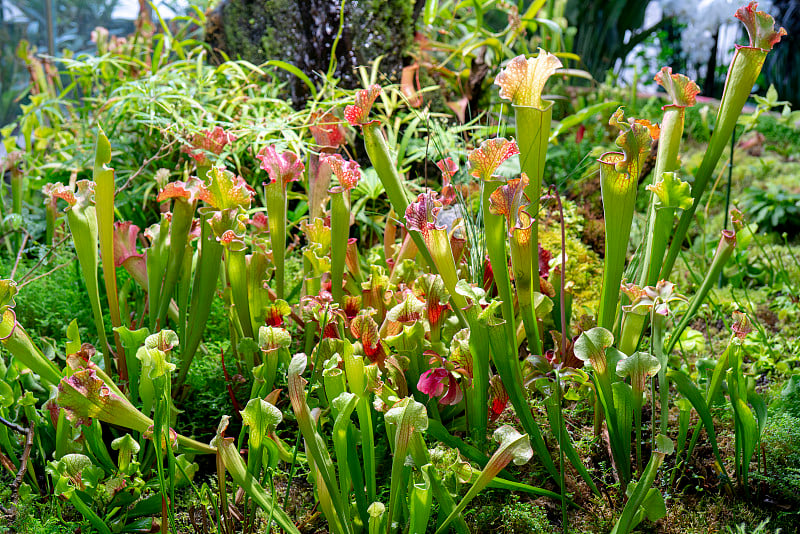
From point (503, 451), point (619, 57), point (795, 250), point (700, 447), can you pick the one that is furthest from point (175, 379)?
point (619, 57)

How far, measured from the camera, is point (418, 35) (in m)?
2.81

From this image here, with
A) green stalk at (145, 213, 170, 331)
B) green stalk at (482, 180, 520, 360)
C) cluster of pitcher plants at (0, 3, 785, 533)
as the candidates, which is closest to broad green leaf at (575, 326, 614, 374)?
cluster of pitcher plants at (0, 3, 785, 533)

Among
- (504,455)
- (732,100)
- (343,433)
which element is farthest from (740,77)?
(343,433)

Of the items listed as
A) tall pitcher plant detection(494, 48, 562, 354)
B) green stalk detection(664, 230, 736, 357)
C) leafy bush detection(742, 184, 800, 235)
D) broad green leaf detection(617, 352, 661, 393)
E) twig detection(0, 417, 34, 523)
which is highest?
tall pitcher plant detection(494, 48, 562, 354)

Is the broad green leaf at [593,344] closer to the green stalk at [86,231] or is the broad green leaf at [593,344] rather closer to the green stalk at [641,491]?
the green stalk at [641,491]

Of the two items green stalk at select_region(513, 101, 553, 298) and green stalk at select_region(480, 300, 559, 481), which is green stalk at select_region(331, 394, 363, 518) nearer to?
green stalk at select_region(480, 300, 559, 481)

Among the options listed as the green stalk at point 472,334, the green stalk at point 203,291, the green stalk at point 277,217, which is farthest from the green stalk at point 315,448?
the green stalk at point 277,217

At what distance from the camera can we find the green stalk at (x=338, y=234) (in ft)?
3.88

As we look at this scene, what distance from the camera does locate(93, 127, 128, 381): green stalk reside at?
1.12 m

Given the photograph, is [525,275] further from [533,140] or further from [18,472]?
[18,472]

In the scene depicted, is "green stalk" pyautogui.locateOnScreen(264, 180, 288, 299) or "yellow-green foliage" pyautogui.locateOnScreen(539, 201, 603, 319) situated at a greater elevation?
"green stalk" pyautogui.locateOnScreen(264, 180, 288, 299)

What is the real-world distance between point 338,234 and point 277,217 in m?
0.17

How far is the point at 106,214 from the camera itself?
115 cm

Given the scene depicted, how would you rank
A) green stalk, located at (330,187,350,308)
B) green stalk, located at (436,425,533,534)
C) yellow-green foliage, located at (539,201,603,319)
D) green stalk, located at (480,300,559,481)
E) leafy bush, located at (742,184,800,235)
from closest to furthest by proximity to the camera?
green stalk, located at (436,425,533,534) < green stalk, located at (480,300,559,481) < green stalk, located at (330,187,350,308) < yellow-green foliage, located at (539,201,603,319) < leafy bush, located at (742,184,800,235)
